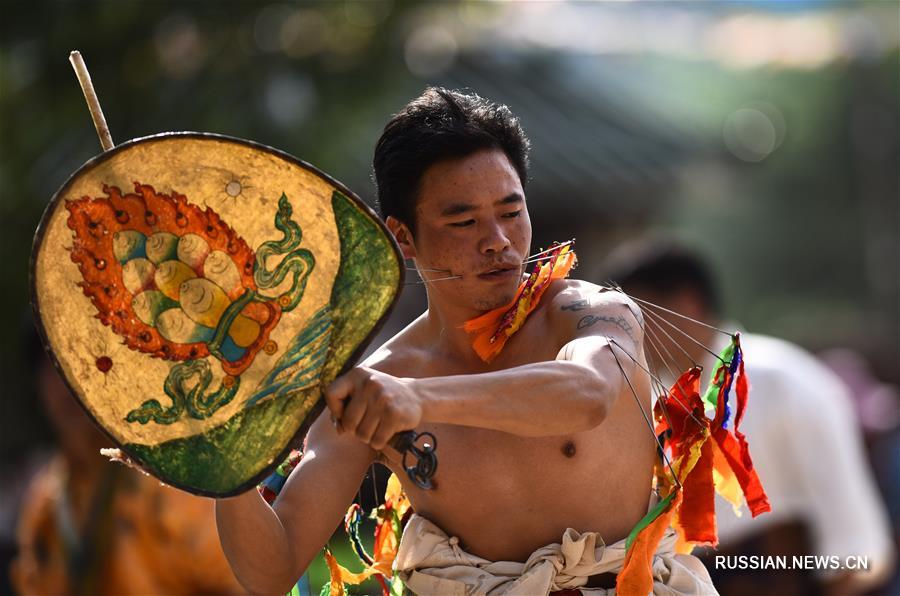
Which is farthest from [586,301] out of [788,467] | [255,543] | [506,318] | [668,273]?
[788,467]

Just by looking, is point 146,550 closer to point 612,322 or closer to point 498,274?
point 498,274

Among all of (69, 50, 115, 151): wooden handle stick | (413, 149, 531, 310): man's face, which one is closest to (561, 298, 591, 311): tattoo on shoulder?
(413, 149, 531, 310): man's face

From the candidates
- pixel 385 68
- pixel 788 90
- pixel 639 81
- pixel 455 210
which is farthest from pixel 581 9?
pixel 455 210

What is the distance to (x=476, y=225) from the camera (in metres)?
2.97

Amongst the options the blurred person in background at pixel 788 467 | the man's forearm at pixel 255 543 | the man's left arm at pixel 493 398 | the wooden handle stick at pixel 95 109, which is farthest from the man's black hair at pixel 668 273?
the wooden handle stick at pixel 95 109

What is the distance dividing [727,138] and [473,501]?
1024cm

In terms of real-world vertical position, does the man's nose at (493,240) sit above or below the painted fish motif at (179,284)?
above

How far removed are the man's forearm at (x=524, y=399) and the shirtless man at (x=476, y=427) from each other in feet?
0.74

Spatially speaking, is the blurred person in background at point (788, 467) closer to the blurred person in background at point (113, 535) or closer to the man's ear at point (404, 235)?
the blurred person in background at point (113, 535)

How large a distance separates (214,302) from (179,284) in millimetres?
77

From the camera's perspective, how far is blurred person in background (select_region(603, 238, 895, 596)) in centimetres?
542

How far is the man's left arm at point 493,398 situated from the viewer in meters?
2.39

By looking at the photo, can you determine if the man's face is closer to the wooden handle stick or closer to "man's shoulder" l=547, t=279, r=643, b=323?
"man's shoulder" l=547, t=279, r=643, b=323

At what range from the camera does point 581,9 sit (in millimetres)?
17656
